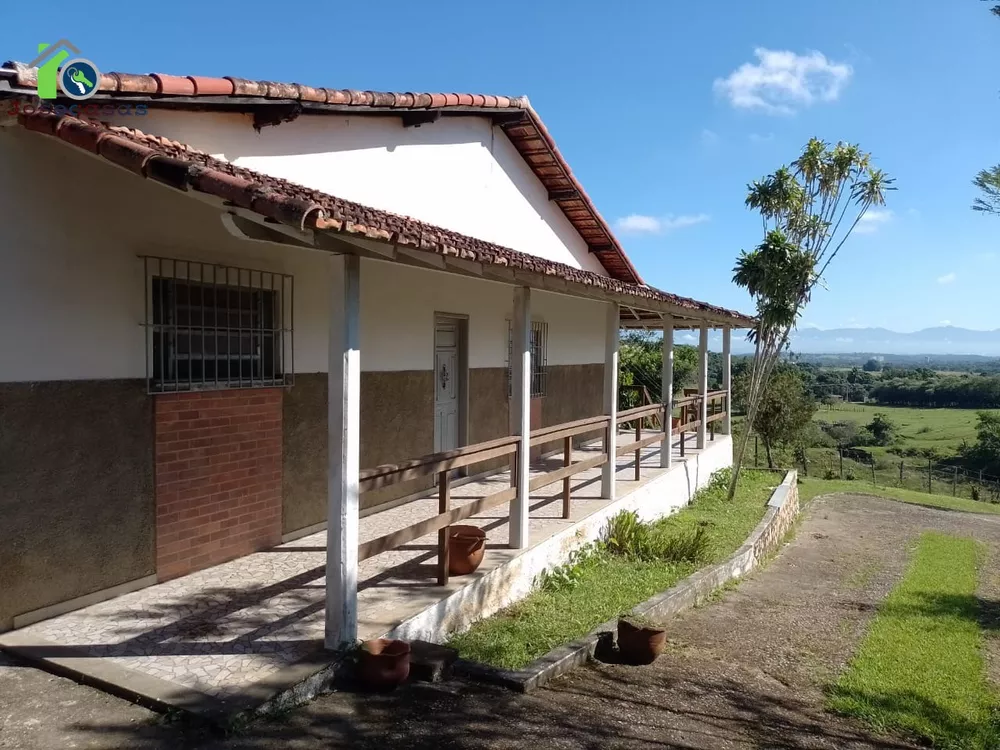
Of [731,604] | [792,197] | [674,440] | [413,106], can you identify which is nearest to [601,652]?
[731,604]

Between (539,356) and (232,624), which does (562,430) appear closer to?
(232,624)

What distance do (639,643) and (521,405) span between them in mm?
2228

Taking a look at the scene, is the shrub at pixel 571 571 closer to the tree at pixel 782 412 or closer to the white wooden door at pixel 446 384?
the white wooden door at pixel 446 384

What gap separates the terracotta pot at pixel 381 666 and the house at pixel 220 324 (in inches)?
9.2

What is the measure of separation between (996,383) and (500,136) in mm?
95363

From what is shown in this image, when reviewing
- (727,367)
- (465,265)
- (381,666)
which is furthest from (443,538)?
(727,367)

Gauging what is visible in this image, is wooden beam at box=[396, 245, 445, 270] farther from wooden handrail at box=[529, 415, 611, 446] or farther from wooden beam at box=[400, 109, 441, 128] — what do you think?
wooden beam at box=[400, 109, 441, 128]

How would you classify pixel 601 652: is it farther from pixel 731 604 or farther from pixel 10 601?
pixel 10 601

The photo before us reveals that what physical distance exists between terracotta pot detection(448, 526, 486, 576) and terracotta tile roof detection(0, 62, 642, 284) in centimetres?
381

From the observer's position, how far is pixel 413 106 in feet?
27.1

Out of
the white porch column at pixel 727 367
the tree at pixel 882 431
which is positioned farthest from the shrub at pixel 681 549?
Answer: the tree at pixel 882 431

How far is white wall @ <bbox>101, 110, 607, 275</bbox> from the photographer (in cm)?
638

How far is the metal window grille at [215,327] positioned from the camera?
553cm

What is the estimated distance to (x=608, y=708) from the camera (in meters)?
4.86
